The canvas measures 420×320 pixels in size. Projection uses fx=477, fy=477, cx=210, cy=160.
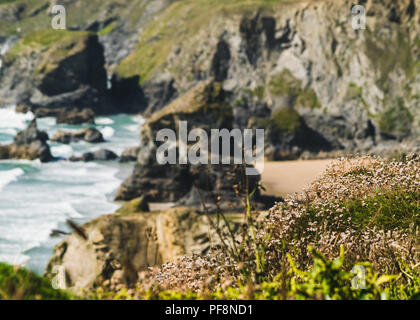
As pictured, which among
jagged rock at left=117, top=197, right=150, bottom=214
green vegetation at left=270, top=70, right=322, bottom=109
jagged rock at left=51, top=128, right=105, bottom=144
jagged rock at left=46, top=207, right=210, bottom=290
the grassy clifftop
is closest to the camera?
jagged rock at left=46, top=207, right=210, bottom=290

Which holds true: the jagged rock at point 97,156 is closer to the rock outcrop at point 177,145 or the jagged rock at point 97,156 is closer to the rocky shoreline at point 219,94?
the rocky shoreline at point 219,94

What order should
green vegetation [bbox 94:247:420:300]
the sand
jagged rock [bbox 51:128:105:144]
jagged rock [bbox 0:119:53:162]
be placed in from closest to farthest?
green vegetation [bbox 94:247:420:300], the sand, jagged rock [bbox 0:119:53:162], jagged rock [bbox 51:128:105:144]

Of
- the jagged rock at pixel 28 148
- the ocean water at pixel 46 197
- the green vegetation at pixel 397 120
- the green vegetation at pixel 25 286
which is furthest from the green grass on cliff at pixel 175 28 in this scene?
the green vegetation at pixel 25 286

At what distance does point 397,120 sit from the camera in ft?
180

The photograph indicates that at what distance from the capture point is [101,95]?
88.6 m

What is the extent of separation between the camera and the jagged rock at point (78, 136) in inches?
2314

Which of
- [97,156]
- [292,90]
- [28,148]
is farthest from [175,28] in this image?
[28,148]

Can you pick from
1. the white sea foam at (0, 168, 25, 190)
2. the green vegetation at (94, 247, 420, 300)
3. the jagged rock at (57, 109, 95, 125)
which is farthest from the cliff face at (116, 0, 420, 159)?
the green vegetation at (94, 247, 420, 300)

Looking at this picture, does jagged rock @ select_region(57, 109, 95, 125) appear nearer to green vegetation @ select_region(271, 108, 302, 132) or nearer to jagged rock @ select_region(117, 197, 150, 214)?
green vegetation @ select_region(271, 108, 302, 132)

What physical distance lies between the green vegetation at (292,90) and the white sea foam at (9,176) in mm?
35655

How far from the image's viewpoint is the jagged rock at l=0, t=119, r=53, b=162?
157 feet

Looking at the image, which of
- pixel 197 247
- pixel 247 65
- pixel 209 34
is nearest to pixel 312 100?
pixel 247 65

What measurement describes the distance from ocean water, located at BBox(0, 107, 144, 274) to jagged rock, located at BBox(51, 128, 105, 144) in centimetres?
131

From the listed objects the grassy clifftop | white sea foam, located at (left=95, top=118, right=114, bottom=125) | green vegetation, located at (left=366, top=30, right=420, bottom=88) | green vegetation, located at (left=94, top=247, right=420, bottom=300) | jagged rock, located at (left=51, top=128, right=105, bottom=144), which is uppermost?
the grassy clifftop
